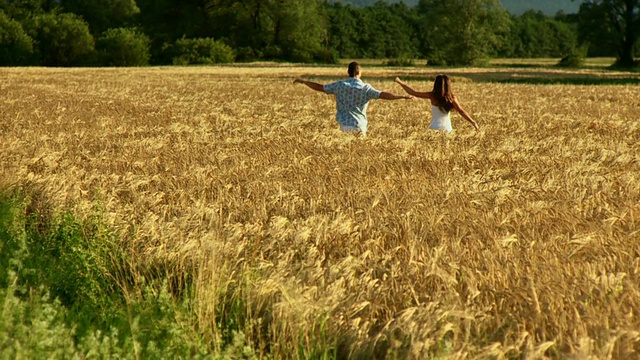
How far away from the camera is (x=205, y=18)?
75.8 metres

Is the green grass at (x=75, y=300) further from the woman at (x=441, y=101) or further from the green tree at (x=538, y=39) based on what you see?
the green tree at (x=538, y=39)

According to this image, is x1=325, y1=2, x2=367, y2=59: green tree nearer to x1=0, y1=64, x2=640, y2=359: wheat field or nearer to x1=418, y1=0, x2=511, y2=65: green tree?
x1=418, y1=0, x2=511, y2=65: green tree

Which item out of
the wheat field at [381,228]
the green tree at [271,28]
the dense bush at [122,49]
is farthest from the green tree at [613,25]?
the wheat field at [381,228]

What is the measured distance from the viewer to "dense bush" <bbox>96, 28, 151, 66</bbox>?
62875mm

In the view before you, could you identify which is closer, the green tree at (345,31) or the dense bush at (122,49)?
the dense bush at (122,49)

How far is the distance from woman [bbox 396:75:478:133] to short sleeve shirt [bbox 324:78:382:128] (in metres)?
0.50

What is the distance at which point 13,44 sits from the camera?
5966 centimetres

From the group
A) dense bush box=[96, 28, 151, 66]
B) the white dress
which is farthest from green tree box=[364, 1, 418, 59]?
the white dress

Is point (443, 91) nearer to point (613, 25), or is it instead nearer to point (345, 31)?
point (613, 25)

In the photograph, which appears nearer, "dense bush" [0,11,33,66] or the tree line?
"dense bush" [0,11,33,66]

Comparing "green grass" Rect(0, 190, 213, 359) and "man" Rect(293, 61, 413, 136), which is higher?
"man" Rect(293, 61, 413, 136)

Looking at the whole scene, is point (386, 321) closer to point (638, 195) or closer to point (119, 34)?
point (638, 195)

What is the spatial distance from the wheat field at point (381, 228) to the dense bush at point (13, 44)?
174 feet

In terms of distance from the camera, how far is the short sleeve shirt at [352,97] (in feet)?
34.5
